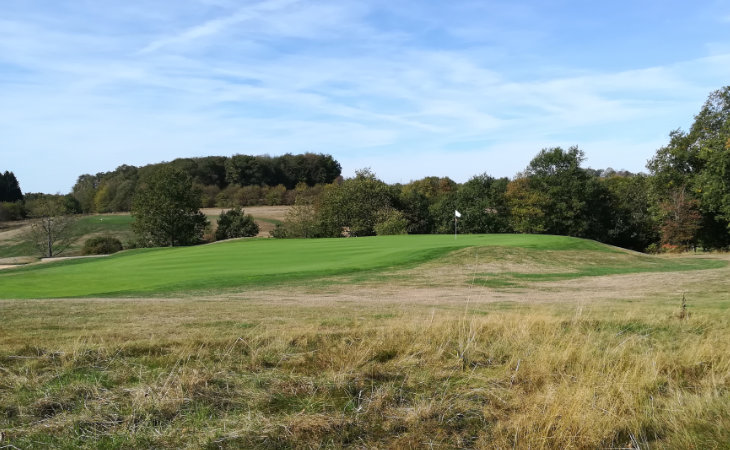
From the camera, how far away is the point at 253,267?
26.8 m

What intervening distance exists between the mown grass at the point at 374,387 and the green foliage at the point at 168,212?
195 feet

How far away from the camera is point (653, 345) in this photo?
21.7 ft

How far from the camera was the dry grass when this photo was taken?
12.8 feet

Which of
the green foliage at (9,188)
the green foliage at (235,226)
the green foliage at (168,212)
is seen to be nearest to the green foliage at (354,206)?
the green foliage at (235,226)

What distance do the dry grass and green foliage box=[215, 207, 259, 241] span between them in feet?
193

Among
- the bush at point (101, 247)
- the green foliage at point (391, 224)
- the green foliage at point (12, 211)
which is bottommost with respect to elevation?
the bush at point (101, 247)

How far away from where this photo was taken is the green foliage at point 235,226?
218 feet

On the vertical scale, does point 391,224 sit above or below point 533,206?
below

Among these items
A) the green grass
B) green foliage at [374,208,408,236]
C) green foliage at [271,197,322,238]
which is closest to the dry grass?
green foliage at [374,208,408,236]

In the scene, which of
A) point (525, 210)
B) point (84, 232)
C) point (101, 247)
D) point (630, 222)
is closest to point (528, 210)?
point (525, 210)

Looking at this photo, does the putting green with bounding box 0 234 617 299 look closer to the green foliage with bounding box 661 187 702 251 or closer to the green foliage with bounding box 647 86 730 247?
the green foliage with bounding box 647 86 730 247

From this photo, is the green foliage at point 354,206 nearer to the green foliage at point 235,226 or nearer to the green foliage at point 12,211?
the green foliage at point 235,226

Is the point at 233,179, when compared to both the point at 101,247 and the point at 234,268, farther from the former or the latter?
the point at 234,268

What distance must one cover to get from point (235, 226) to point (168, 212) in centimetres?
784
